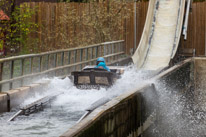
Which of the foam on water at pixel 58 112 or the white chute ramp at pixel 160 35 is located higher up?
the white chute ramp at pixel 160 35

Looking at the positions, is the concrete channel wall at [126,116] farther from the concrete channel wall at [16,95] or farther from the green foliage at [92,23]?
the green foliage at [92,23]

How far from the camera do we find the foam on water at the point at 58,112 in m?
8.82

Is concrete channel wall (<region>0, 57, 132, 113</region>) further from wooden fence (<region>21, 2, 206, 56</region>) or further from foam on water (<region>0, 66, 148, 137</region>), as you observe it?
wooden fence (<region>21, 2, 206, 56</region>)

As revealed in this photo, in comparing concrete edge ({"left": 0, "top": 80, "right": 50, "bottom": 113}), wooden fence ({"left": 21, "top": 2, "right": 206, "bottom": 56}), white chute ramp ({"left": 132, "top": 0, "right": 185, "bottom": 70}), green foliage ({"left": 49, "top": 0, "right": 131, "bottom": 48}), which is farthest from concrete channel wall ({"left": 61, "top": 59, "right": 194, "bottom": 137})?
green foliage ({"left": 49, "top": 0, "right": 131, "bottom": 48})

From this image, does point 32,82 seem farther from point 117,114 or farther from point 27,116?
point 117,114

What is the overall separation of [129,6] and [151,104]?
13999mm

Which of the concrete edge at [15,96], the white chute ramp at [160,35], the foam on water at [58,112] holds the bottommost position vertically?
the foam on water at [58,112]

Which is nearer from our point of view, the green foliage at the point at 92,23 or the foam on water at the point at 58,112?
the foam on water at the point at 58,112

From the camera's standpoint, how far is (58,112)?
1048 centimetres

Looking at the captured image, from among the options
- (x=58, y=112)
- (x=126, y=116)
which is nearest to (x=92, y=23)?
(x=58, y=112)

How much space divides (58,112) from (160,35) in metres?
13.5

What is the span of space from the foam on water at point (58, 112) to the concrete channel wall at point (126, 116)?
791 mm

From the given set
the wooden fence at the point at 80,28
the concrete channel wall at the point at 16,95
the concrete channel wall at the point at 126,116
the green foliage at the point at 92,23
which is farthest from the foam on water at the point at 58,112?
the wooden fence at the point at 80,28

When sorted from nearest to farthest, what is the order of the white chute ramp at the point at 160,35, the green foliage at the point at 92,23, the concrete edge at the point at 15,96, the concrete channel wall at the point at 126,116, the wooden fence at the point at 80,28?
the concrete channel wall at the point at 126,116, the concrete edge at the point at 15,96, the white chute ramp at the point at 160,35, the wooden fence at the point at 80,28, the green foliage at the point at 92,23
